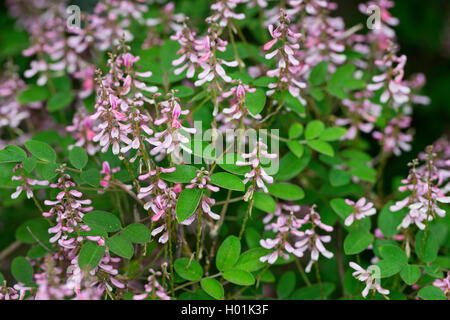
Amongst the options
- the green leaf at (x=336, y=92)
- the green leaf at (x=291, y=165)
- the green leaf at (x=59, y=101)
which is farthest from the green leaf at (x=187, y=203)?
the green leaf at (x=59, y=101)

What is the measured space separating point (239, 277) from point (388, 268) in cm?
38

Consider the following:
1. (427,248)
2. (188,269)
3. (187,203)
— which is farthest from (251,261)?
(427,248)

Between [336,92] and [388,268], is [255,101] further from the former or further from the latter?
[388,268]

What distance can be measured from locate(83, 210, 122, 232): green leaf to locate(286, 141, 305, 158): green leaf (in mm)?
538

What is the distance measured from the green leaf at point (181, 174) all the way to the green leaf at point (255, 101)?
0.72 feet

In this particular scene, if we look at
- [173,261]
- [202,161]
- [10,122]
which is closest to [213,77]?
[202,161]

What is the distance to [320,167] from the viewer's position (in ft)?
5.62

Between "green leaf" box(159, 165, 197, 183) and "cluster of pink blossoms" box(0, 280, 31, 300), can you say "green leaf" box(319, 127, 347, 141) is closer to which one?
"green leaf" box(159, 165, 197, 183)

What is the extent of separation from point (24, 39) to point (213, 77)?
4.05 ft

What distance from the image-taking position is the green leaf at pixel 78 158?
133 cm

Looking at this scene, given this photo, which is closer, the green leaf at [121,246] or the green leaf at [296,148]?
the green leaf at [121,246]

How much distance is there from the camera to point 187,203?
1182mm

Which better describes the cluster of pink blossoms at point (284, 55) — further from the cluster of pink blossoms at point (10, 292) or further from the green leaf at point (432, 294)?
the cluster of pink blossoms at point (10, 292)
